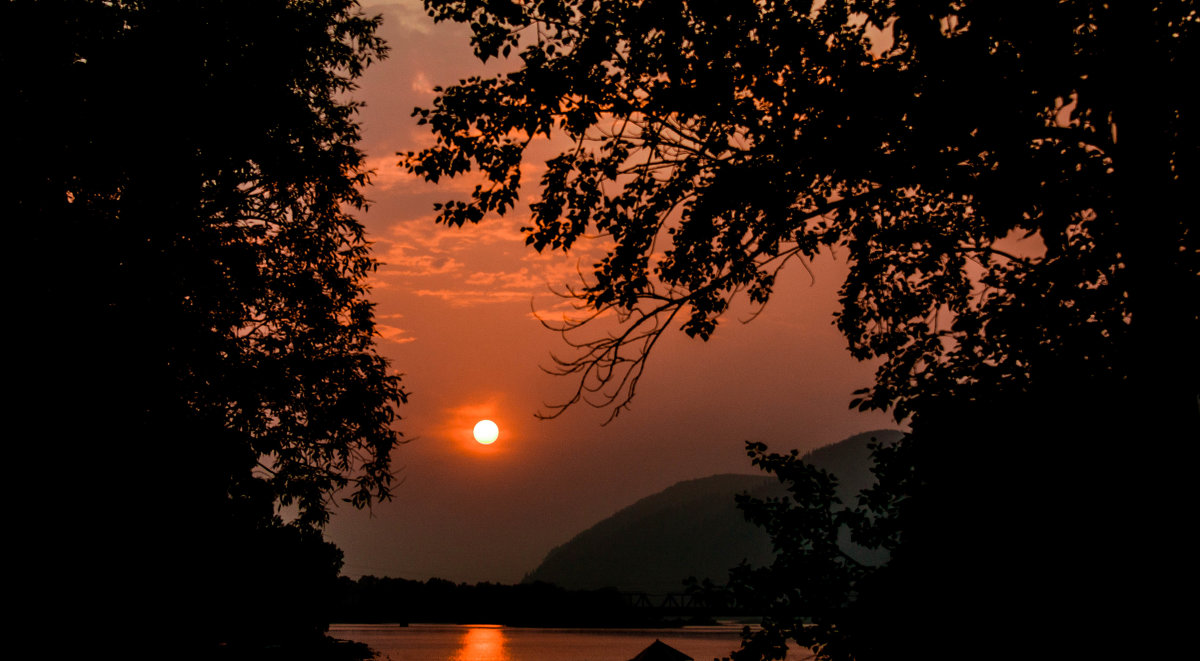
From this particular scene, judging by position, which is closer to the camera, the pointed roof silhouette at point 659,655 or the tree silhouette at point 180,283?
the tree silhouette at point 180,283

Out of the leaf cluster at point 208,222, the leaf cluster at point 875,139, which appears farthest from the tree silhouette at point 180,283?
the leaf cluster at point 875,139

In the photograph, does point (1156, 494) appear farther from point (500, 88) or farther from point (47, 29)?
point (47, 29)

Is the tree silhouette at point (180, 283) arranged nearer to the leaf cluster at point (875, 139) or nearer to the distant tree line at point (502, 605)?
the leaf cluster at point (875, 139)

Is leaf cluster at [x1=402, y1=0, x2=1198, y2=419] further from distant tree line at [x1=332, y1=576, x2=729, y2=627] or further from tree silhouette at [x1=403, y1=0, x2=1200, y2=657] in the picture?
distant tree line at [x1=332, y1=576, x2=729, y2=627]

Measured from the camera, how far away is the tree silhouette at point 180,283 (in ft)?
38.4

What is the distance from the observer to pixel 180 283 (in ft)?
45.5

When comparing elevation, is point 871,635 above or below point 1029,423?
below

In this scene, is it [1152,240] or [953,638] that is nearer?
[1152,240]

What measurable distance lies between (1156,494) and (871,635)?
2.94 meters

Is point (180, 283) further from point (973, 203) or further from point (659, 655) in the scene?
point (659, 655)

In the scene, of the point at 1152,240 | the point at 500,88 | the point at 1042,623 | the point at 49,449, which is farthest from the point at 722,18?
the point at 49,449

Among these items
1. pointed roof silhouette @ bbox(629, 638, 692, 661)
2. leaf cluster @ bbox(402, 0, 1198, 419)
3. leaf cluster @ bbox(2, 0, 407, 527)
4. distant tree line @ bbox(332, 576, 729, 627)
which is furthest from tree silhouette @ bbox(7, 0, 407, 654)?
distant tree line @ bbox(332, 576, 729, 627)

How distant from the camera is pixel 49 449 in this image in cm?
1164

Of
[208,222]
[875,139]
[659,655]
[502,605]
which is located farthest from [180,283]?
[502,605]
